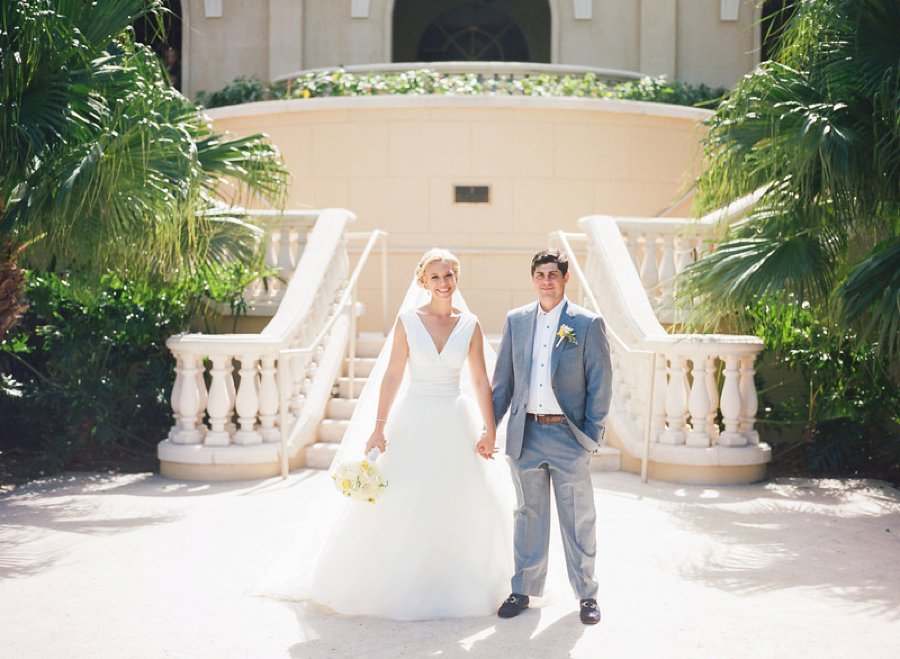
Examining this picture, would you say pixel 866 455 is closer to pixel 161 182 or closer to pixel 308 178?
pixel 161 182

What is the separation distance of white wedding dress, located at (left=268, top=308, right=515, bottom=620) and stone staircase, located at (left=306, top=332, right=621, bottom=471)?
11.1 feet

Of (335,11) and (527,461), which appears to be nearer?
(527,461)

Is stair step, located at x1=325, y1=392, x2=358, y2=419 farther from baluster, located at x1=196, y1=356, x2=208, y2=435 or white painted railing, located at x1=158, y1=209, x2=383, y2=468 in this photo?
baluster, located at x1=196, y1=356, x2=208, y2=435

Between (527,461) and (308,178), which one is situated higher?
(308,178)

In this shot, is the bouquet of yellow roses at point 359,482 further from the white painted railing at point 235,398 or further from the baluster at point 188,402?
the baluster at point 188,402

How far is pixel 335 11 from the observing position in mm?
17641

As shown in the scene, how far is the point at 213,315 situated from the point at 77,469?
6.11ft

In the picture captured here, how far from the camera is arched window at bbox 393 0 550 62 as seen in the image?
65.7 feet

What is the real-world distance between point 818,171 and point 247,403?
4.53 metres

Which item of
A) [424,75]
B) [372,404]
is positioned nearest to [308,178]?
[424,75]

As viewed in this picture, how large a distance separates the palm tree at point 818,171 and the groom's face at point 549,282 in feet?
7.93

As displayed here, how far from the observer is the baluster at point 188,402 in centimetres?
809

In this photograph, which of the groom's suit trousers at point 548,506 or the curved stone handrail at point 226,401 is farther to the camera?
the curved stone handrail at point 226,401

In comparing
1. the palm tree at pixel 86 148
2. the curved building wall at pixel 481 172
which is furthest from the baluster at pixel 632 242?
the palm tree at pixel 86 148
